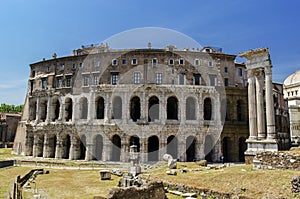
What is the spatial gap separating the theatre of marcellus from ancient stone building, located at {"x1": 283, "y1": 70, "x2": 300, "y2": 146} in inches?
478

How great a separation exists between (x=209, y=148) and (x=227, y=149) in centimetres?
291

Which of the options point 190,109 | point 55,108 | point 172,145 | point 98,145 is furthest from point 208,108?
point 55,108

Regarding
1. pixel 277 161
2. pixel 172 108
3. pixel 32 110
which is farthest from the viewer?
pixel 32 110

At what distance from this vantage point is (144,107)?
33562mm

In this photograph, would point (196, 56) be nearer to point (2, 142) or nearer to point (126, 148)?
point (126, 148)

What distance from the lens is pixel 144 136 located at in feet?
107

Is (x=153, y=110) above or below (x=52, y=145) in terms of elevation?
above

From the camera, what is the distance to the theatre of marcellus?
33438 millimetres

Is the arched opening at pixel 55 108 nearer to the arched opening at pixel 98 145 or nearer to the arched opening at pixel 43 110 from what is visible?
the arched opening at pixel 43 110

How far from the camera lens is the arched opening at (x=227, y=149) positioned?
3528cm

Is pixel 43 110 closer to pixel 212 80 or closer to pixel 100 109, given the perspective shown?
pixel 100 109

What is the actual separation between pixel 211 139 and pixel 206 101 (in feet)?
18.7

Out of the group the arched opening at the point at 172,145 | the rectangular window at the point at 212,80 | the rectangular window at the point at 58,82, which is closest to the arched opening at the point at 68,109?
the rectangular window at the point at 58,82

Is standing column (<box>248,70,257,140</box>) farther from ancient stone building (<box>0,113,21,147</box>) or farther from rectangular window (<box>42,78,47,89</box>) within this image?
ancient stone building (<box>0,113,21,147</box>)
